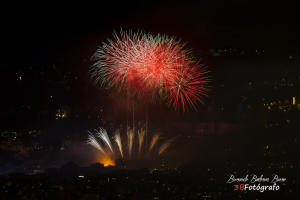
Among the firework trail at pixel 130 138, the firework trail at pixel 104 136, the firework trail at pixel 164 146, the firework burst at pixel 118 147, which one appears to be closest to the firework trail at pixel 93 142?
the firework burst at pixel 118 147

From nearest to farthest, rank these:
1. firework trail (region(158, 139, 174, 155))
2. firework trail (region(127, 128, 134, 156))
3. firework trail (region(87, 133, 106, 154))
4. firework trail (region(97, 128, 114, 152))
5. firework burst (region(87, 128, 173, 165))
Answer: firework burst (region(87, 128, 173, 165)), firework trail (region(158, 139, 174, 155)), firework trail (region(127, 128, 134, 156)), firework trail (region(87, 133, 106, 154)), firework trail (region(97, 128, 114, 152))

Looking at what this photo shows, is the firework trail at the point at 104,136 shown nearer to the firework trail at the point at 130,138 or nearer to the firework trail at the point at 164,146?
the firework trail at the point at 130,138

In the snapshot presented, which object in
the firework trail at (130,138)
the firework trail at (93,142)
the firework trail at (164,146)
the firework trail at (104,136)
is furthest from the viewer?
the firework trail at (104,136)

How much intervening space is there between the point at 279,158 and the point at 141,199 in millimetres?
7123

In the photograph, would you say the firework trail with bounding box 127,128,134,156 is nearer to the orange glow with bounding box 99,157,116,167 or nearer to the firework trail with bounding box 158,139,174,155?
the orange glow with bounding box 99,157,116,167

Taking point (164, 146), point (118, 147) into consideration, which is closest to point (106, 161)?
point (118, 147)

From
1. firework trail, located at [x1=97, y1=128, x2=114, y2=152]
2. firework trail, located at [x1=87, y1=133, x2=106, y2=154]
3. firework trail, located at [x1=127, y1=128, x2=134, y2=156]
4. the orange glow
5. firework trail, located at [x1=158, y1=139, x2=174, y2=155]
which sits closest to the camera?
the orange glow

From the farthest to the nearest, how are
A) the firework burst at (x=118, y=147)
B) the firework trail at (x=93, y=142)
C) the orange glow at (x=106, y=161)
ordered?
the firework trail at (x=93, y=142)
the firework burst at (x=118, y=147)
the orange glow at (x=106, y=161)

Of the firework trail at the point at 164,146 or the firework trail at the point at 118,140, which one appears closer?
the firework trail at the point at 164,146

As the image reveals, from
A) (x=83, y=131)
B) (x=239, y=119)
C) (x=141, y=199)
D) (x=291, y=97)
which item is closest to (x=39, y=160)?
(x=83, y=131)

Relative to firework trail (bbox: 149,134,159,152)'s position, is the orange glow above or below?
below

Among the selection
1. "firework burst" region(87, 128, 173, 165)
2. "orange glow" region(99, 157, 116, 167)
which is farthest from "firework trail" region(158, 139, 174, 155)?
"orange glow" region(99, 157, 116, 167)

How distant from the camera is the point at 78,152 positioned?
→ 14.6 m

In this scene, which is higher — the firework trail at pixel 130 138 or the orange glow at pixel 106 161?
the firework trail at pixel 130 138
